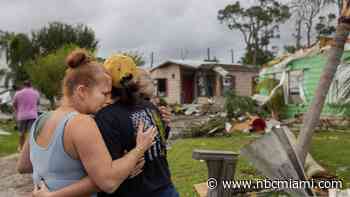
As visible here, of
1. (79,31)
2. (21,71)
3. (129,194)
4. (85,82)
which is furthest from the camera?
(79,31)

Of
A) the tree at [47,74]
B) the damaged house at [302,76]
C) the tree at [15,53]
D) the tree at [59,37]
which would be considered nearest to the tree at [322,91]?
the damaged house at [302,76]

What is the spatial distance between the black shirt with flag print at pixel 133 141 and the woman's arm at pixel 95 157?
126mm

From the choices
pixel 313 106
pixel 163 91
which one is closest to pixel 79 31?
pixel 163 91

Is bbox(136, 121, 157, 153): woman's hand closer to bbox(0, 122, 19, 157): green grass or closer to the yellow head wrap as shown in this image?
the yellow head wrap

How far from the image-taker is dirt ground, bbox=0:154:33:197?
6.09 metres

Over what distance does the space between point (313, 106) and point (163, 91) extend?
23716mm

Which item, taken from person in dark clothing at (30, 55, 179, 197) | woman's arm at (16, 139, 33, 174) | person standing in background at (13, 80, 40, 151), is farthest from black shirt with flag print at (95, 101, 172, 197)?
person standing in background at (13, 80, 40, 151)

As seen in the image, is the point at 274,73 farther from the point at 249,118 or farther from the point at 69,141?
the point at 69,141

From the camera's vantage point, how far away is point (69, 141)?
177 cm

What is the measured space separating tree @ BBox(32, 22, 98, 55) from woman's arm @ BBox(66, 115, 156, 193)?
35522 mm

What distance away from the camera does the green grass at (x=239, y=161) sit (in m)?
5.90

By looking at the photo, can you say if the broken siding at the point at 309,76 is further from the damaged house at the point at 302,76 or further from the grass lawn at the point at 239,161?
the grass lawn at the point at 239,161

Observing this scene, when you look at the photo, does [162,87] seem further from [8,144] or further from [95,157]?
[95,157]

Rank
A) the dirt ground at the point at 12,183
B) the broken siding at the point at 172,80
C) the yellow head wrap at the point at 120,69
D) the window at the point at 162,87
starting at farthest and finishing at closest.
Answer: the window at the point at 162,87
the broken siding at the point at 172,80
the dirt ground at the point at 12,183
the yellow head wrap at the point at 120,69
